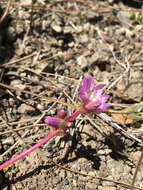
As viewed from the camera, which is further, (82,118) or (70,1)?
(70,1)

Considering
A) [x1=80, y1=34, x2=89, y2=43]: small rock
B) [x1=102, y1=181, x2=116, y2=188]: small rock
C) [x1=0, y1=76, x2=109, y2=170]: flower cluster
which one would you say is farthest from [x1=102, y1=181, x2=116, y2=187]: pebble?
[x1=80, y1=34, x2=89, y2=43]: small rock

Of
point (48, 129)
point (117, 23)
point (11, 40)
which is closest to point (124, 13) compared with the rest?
point (117, 23)

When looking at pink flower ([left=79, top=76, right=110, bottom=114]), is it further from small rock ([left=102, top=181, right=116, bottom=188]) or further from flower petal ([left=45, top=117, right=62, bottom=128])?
small rock ([left=102, top=181, right=116, bottom=188])

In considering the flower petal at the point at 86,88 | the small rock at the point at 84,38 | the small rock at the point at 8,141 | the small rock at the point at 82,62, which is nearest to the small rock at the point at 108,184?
the flower petal at the point at 86,88

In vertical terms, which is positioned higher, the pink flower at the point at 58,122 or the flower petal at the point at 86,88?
the flower petal at the point at 86,88

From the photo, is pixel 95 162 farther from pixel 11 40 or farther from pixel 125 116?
pixel 11 40

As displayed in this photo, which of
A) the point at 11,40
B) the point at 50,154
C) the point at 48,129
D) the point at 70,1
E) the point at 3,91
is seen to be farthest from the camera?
the point at 70,1

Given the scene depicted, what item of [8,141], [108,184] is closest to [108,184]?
[108,184]

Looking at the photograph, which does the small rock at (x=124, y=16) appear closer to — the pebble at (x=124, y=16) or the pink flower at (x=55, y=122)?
the pebble at (x=124, y=16)
